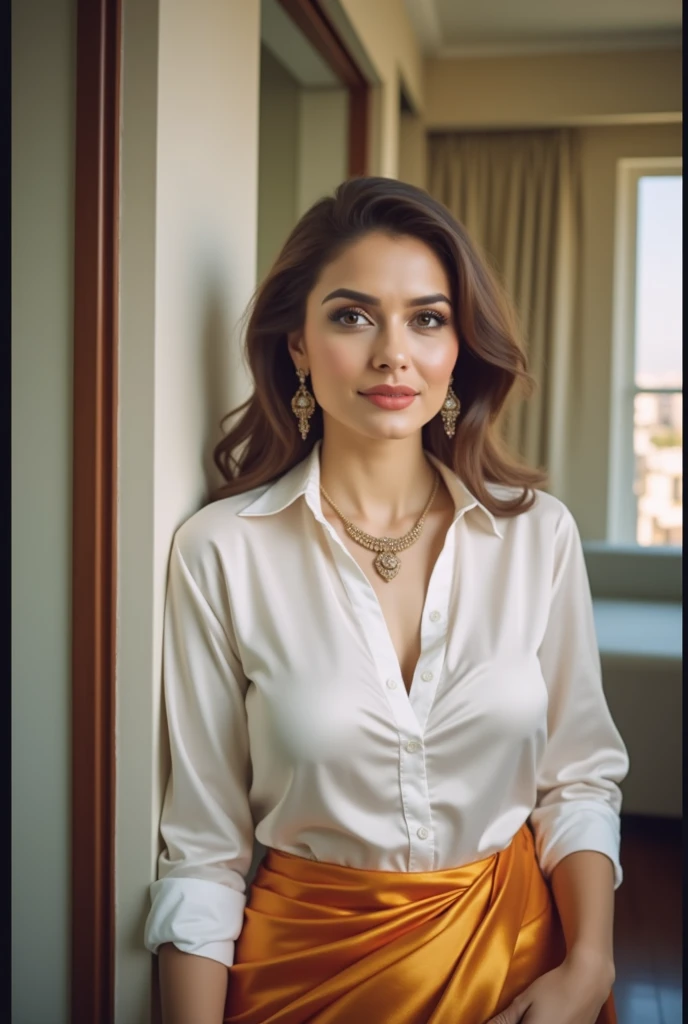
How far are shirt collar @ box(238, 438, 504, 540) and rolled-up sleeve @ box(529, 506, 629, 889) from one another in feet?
0.46

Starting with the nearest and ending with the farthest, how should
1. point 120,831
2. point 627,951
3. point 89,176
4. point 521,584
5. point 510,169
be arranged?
1. point 89,176
2. point 120,831
3. point 521,584
4. point 627,951
5. point 510,169

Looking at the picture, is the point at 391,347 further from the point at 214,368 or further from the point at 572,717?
the point at 572,717

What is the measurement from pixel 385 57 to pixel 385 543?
244 cm

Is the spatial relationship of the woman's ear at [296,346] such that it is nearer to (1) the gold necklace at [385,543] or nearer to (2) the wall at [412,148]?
(1) the gold necklace at [385,543]

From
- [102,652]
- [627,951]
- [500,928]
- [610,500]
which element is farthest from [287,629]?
[610,500]

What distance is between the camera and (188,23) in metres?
1.37

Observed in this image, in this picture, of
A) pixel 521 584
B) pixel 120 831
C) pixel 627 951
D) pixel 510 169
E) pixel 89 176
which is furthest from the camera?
pixel 510 169

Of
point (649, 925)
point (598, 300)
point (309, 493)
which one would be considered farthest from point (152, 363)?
point (598, 300)

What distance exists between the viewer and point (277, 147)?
10.9 ft

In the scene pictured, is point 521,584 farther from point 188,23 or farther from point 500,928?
point 188,23

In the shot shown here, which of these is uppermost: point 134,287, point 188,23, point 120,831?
point 188,23

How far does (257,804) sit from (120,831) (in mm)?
206

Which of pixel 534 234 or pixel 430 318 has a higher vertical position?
pixel 534 234

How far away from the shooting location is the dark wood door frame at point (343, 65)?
242 cm
